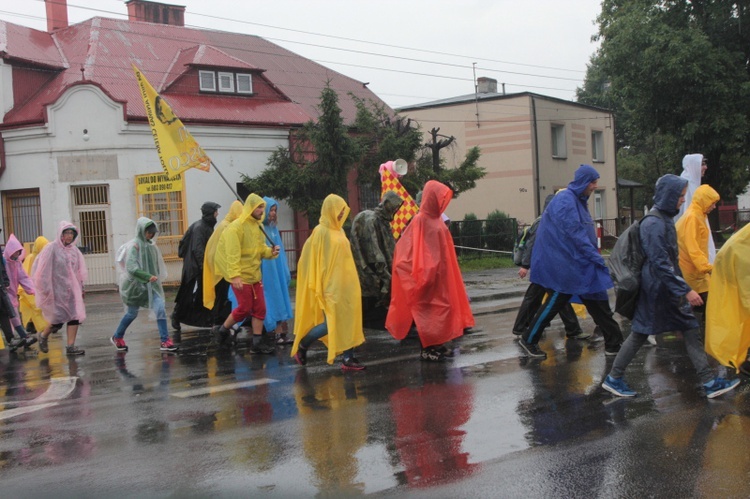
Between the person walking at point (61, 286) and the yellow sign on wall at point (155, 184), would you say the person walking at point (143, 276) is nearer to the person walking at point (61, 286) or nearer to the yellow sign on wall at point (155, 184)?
the person walking at point (61, 286)

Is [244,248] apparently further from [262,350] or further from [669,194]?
[669,194]

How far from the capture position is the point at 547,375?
25.2ft

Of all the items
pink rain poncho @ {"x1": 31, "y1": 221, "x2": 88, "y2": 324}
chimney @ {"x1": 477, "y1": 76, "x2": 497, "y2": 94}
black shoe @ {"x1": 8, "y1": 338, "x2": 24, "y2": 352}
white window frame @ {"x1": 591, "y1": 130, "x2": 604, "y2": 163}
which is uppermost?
chimney @ {"x1": 477, "y1": 76, "x2": 497, "y2": 94}

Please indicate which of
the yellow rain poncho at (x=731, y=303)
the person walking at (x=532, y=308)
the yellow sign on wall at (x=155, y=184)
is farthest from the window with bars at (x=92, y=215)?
the yellow rain poncho at (x=731, y=303)

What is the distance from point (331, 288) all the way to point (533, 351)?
2133mm

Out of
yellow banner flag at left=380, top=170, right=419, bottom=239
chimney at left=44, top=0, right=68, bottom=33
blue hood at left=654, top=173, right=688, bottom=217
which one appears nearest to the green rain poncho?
yellow banner flag at left=380, top=170, right=419, bottom=239

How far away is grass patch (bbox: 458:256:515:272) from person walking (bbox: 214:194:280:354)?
1557 cm

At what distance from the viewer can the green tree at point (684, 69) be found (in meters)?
27.2

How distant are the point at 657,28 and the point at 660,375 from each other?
2254 centimetres

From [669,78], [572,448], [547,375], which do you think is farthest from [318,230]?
[669,78]

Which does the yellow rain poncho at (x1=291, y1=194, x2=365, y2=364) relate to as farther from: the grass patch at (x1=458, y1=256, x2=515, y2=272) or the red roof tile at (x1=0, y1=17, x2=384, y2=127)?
the grass patch at (x1=458, y1=256, x2=515, y2=272)

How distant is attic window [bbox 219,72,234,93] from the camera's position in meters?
26.1

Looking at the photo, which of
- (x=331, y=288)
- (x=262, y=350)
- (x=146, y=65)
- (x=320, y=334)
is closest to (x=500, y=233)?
(x=146, y=65)

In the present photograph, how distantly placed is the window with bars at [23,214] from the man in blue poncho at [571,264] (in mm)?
17942
